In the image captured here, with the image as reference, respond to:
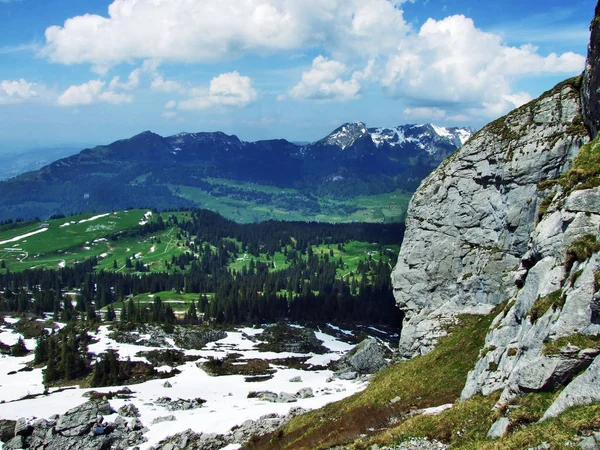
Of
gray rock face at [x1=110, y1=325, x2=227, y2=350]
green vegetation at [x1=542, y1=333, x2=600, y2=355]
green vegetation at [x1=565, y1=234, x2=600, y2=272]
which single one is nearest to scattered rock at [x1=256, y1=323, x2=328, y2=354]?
gray rock face at [x1=110, y1=325, x2=227, y2=350]

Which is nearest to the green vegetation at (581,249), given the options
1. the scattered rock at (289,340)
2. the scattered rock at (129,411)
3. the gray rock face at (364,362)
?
the scattered rock at (129,411)

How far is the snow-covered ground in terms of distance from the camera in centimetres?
5784

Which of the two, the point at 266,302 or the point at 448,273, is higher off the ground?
the point at 448,273

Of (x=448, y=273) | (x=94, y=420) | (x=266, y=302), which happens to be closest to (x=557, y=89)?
(x=448, y=273)

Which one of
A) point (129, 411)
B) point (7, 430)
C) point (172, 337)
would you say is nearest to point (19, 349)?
point (172, 337)

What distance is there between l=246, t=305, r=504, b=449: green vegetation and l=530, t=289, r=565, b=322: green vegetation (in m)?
12.0

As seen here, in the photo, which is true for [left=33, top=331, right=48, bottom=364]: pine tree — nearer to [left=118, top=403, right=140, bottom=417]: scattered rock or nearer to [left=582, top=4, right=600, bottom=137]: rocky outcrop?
[left=118, top=403, right=140, bottom=417]: scattered rock

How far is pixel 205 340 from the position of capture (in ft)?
380

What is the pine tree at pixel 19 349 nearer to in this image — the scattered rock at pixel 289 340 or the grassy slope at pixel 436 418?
the scattered rock at pixel 289 340

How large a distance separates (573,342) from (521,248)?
144ft

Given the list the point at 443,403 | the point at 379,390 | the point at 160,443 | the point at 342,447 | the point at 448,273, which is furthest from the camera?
the point at 448,273

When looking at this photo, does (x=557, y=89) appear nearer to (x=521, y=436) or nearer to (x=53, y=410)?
(x=521, y=436)

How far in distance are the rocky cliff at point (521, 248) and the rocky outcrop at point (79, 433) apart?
130 ft

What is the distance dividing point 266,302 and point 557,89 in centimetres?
11712
